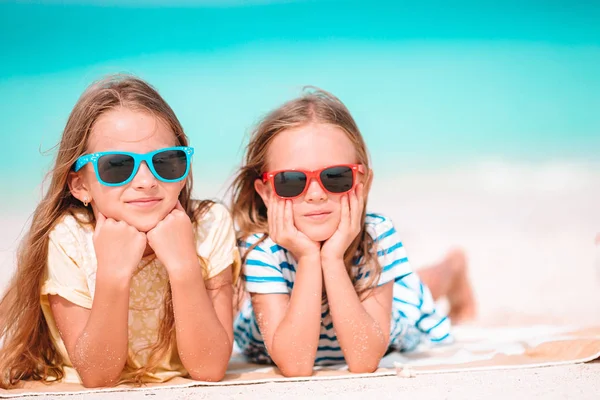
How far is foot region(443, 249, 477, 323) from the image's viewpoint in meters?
4.37

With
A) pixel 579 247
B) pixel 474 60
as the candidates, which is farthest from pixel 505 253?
pixel 474 60

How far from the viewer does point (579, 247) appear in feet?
23.5

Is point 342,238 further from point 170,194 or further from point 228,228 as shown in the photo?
point 170,194

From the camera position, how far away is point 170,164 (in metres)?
2.33

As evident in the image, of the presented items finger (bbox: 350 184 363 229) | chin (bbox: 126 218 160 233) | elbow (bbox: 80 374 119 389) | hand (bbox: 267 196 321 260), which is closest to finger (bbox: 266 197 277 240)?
hand (bbox: 267 196 321 260)

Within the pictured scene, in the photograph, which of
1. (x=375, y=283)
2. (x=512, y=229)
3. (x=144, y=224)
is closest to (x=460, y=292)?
(x=375, y=283)

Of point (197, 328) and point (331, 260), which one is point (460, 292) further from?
point (197, 328)

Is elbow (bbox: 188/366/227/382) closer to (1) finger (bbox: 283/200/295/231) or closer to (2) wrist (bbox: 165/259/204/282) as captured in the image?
(2) wrist (bbox: 165/259/204/282)

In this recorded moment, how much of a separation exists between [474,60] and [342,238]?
6.53 m

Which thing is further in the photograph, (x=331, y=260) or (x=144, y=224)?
(x=331, y=260)

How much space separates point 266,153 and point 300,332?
2.85ft

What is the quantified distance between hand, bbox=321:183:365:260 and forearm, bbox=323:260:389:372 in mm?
78

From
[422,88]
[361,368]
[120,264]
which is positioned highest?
[422,88]

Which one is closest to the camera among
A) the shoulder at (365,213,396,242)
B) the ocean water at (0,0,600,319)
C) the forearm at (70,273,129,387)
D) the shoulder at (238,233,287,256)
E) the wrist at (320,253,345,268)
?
the forearm at (70,273,129,387)
